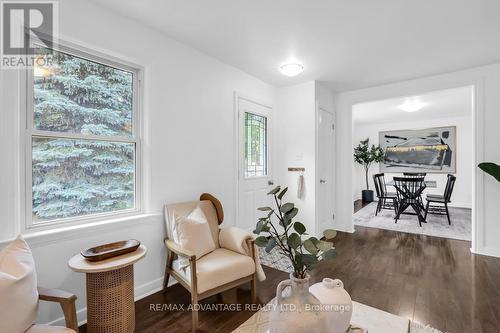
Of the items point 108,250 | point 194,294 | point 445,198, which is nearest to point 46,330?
point 108,250

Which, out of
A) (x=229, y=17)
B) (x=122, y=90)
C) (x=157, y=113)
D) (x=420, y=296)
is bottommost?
(x=420, y=296)

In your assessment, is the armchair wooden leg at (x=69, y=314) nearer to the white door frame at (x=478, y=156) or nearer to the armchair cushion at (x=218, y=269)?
the armchair cushion at (x=218, y=269)

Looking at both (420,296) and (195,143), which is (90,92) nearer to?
(195,143)

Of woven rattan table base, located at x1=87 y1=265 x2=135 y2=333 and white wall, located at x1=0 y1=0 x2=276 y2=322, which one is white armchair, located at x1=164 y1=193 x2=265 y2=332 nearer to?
white wall, located at x1=0 y1=0 x2=276 y2=322

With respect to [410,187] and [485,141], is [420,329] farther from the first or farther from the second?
[410,187]

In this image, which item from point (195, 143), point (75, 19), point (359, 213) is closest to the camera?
point (75, 19)

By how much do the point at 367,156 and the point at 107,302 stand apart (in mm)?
7262

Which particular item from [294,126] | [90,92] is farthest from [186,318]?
[294,126]

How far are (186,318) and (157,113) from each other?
6.12 ft

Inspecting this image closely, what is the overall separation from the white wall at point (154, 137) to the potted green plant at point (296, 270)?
5.31 feet

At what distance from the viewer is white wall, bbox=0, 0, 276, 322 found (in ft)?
5.23

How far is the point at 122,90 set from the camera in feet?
7.23

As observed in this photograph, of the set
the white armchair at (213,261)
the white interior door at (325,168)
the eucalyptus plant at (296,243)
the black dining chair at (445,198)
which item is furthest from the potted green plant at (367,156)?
the eucalyptus plant at (296,243)

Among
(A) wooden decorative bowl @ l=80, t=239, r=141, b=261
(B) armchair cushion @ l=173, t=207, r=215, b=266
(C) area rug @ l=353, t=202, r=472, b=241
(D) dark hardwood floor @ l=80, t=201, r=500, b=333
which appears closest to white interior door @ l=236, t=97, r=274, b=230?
(D) dark hardwood floor @ l=80, t=201, r=500, b=333
